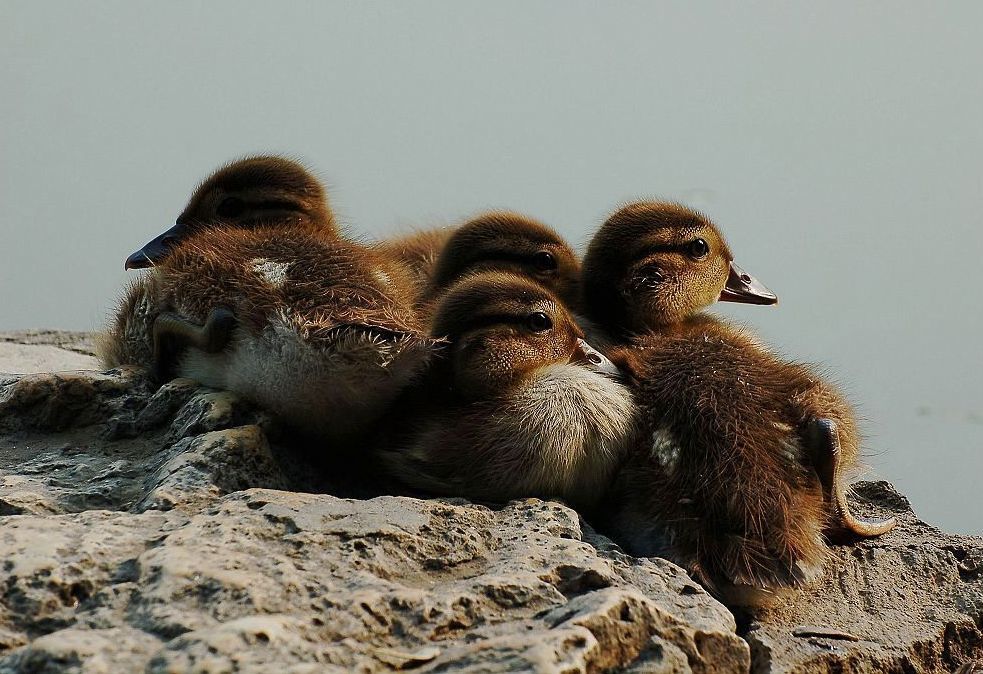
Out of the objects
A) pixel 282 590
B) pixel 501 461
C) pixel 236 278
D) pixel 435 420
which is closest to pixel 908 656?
pixel 501 461

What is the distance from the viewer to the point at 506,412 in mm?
3086

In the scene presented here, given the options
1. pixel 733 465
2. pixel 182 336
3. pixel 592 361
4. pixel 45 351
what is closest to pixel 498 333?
pixel 592 361

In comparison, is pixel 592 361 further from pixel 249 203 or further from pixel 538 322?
pixel 249 203

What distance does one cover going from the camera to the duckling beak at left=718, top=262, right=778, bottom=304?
4.26 metres

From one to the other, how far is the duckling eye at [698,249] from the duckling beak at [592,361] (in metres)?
0.72

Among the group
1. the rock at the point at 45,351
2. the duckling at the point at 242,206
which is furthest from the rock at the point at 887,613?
the rock at the point at 45,351

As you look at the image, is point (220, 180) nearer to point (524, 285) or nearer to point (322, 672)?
point (524, 285)

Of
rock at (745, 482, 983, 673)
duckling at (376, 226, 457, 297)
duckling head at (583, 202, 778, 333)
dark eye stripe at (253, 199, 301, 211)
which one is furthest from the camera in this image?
duckling at (376, 226, 457, 297)

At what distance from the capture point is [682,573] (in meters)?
2.71

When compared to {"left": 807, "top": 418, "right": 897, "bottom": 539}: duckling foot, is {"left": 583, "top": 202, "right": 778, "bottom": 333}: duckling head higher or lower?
higher

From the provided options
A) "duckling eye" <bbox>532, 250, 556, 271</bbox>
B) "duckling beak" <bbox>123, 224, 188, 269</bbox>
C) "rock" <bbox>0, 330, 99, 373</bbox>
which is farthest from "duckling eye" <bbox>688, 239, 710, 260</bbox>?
"rock" <bbox>0, 330, 99, 373</bbox>

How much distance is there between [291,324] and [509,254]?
961 mm

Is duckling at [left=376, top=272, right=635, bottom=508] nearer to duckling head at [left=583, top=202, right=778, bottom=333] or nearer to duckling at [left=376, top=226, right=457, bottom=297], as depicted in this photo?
duckling head at [left=583, top=202, right=778, bottom=333]

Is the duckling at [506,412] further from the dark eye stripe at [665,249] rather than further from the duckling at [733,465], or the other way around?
the dark eye stripe at [665,249]
